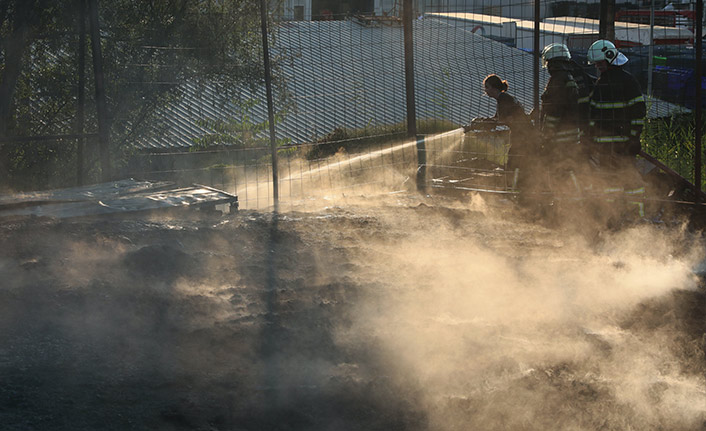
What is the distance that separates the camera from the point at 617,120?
25.2 feet

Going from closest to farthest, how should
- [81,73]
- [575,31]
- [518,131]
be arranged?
[518,131] < [81,73] < [575,31]

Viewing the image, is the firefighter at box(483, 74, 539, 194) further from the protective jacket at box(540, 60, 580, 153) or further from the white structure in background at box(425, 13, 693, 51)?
the white structure in background at box(425, 13, 693, 51)

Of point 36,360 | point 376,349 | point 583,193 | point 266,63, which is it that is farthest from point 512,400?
point 266,63

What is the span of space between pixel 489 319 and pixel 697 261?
2444mm

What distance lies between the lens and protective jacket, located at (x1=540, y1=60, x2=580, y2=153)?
7949 millimetres

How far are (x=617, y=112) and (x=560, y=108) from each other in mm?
580

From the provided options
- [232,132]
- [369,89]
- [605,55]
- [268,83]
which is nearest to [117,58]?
[232,132]

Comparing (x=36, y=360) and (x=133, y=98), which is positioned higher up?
(x=133, y=98)

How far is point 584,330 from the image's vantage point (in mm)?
4613

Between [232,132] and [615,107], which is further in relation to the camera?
[232,132]

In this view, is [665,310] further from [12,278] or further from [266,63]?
[266,63]

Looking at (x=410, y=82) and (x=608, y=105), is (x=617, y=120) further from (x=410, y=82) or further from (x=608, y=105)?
(x=410, y=82)

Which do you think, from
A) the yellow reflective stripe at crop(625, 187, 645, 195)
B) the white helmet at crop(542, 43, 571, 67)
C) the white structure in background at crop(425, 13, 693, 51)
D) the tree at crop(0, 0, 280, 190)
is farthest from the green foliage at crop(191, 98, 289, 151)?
the yellow reflective stripe at crop(625, 187, 645, 195)

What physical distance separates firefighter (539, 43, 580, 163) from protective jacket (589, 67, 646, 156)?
0.25m
